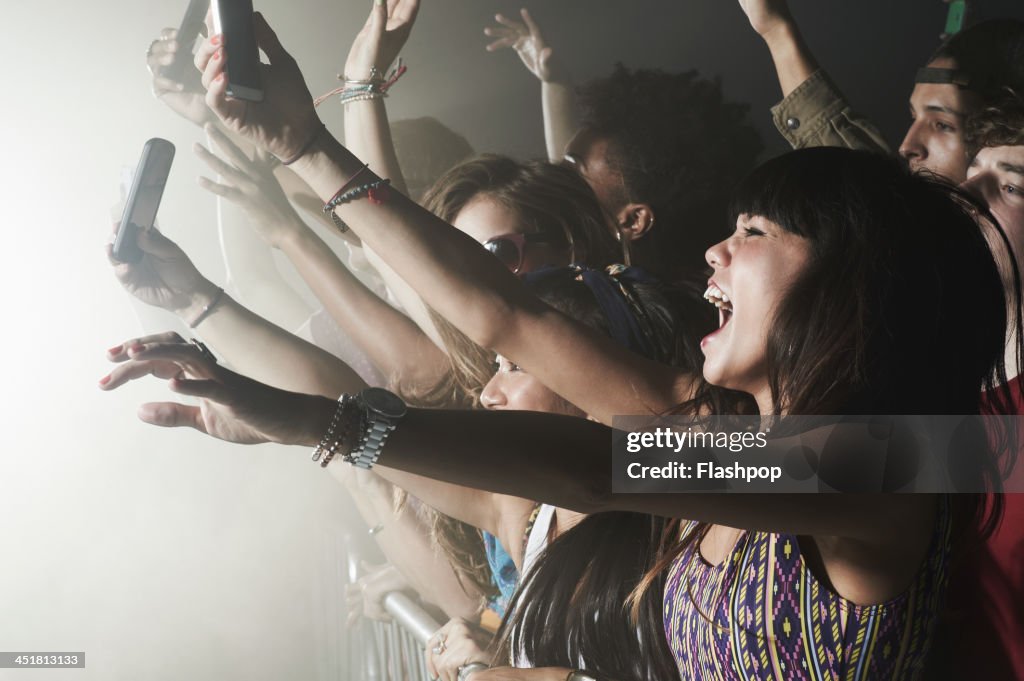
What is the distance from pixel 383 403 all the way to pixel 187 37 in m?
0.94

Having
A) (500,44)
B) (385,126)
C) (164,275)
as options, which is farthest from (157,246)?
(500,44)

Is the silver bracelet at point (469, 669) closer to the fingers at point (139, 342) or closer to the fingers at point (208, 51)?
the fingers at point (139, 342)

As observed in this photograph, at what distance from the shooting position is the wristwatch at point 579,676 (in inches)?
31.5

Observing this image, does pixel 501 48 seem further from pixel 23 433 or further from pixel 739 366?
pixel 23 433

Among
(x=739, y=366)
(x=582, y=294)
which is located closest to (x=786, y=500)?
(x=739, y=366)

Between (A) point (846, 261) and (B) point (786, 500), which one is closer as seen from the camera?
(B) point (786, 500)

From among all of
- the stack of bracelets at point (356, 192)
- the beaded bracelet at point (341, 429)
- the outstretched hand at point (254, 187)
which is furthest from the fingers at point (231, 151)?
the beaded bracelet at point (341, 429)

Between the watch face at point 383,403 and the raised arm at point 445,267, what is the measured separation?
35 centimetres

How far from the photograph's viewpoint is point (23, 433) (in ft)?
3.99

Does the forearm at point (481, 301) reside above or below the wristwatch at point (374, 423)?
above

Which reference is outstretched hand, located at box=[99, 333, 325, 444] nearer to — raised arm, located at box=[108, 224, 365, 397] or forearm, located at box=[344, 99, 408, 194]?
raised arm, located at box=[108, 224, 365, 397]

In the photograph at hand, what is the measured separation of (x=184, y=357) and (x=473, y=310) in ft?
1.16

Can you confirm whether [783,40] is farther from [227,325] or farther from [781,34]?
[227,325]

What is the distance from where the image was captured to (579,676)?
0.80 metres
